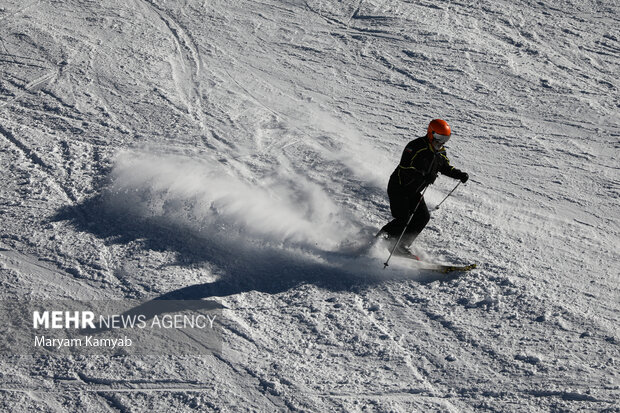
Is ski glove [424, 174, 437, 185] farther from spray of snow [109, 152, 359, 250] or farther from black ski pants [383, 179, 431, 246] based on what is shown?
spray of snow [109, 152, 359, 250]

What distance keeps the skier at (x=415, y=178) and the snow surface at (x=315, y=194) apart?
0.40m

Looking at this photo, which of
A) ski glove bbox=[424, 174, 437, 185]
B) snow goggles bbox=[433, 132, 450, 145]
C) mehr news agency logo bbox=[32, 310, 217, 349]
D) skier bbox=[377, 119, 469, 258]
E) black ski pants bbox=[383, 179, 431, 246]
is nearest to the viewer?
mehr news agency logo bbox=[32, 310, 217, 349]

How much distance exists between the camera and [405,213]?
7.02 metres

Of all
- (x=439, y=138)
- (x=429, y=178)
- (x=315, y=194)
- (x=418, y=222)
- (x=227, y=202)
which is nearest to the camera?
(x=439, y=138)

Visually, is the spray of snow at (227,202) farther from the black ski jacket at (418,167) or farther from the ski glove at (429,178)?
the ski glove at (429,178)

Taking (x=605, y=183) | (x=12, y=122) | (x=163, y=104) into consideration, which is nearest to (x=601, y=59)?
(x=605, y=183)

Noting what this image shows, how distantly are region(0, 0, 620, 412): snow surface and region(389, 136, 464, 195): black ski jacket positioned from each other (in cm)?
106

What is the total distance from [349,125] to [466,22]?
13.7ft

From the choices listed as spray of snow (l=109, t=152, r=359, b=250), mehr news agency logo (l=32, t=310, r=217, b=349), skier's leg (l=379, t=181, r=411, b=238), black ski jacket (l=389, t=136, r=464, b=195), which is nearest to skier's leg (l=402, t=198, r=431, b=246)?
skier's leg (l=379, t=181, r=411, b=238)

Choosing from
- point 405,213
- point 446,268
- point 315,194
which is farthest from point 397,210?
point 315,194

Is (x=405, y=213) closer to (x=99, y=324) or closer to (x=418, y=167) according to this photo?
(x=418, y=167)

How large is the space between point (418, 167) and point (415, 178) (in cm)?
15

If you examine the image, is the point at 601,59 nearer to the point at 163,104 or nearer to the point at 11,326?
the point at 163,104

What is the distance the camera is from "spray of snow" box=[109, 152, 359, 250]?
7.64 m
